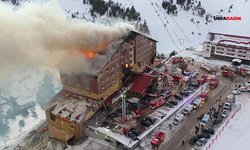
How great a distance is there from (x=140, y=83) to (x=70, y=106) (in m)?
15.9

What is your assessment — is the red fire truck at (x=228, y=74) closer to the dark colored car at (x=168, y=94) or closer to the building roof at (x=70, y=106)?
the dark colored car at (x=168, y=94)

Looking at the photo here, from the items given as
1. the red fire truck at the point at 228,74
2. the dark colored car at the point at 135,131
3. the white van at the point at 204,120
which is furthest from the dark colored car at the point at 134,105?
the red fire truck at the point at 228,74

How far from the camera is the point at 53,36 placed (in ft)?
112

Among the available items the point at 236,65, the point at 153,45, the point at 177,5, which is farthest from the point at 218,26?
the point at 153,45

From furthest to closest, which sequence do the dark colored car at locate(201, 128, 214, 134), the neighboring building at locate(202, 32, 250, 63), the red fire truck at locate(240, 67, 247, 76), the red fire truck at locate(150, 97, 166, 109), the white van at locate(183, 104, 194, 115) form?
1. the neighboring building at locate(202, 32, 250, 63)
2. the red fire truck at locate(240, 67, 247, 76)
3. the red fire truck at locate(150, 97, 166, 109)
4. the white van at locate(183, 104, 194, 115)
5. the dark colored car at locate(201, 128, 214, 134)

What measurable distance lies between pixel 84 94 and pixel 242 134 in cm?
2961

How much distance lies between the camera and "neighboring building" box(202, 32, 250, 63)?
64.2 m

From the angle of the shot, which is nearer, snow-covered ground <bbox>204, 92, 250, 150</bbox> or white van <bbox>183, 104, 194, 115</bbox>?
snow-covered ground <bbox>204, 92, 250, 150</bbox>

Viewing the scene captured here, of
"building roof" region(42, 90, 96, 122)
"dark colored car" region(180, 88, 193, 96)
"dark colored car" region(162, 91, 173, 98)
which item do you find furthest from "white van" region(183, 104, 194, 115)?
"building roof" region(42, 90, 96, 122)

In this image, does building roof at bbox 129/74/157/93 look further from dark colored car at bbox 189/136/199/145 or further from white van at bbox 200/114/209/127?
dark colored car at bbox 189/136/199/145

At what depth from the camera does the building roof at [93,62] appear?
40062 mm

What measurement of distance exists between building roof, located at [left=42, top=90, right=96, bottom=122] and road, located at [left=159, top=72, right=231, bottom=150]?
15.4 metres

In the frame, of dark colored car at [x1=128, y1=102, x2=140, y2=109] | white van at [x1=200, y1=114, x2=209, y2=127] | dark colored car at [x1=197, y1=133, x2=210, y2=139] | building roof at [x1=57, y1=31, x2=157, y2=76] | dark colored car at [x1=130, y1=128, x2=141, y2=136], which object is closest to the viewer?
dark colored car at [x1=197, y1=133, x2=210, y2=139]

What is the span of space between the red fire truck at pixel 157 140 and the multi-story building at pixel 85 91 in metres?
13.1
